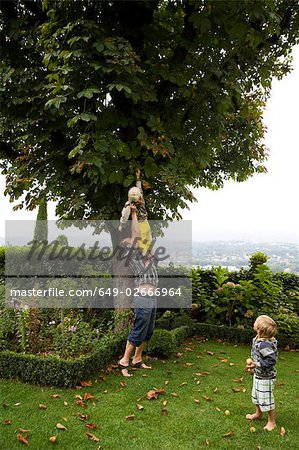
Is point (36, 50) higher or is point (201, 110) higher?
point (36, 50)

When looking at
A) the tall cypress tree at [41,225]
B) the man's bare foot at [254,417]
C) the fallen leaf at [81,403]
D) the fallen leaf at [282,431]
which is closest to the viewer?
the fallen leaf at [282,431]

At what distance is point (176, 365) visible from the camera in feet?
17.2

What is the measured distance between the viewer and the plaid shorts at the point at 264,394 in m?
3.43

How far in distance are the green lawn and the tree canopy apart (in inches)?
94.2

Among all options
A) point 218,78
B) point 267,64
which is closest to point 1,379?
point 218,78

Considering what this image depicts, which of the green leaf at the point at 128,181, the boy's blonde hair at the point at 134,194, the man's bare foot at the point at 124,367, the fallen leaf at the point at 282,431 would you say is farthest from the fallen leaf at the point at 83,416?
the green leaf at the point at 128,181

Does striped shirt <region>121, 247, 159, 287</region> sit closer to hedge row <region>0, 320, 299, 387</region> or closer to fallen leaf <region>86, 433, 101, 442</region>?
hedge row <region>0, 320, 299, 387</region>

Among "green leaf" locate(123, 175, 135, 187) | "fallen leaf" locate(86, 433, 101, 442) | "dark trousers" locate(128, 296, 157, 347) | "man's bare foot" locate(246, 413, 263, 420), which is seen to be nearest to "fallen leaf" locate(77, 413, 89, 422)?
"fallen leaf" locate(86, 433, 101, 442)

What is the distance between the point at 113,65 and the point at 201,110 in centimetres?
189

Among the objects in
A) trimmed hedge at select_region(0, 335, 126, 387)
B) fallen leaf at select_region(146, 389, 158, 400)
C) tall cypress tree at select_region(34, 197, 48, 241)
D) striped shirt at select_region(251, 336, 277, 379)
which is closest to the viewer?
striped shirt at select_region(251, 336, 277, 379)

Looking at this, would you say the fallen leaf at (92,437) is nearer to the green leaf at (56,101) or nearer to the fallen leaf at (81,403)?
the fallen leaf at (81,403)

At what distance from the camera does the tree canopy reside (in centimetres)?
485

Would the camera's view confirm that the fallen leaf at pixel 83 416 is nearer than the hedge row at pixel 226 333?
Yes

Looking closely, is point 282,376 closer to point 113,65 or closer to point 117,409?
point 117,409
